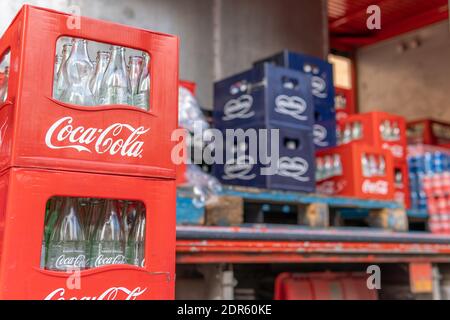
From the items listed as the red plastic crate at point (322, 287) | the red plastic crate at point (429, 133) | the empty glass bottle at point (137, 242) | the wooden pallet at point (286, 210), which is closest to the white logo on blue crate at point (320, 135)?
the wooden pallet at point (286, 210)

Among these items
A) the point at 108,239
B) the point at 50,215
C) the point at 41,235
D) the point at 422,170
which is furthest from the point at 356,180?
the point at 41,235

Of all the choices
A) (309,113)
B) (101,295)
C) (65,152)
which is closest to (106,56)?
(65,152)

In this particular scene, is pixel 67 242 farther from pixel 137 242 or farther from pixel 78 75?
pixel 78 75

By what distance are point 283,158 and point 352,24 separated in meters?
7.22

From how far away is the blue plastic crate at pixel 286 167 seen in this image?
3.43 m

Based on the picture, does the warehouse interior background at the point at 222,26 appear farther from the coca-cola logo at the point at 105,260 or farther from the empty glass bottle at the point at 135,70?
the coca-cola logo at the point at 105,260

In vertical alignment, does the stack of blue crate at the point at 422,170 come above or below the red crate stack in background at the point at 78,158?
above

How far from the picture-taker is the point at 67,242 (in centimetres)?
149

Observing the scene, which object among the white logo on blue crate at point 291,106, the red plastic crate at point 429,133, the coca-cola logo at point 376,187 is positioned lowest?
the coca-cola logo at point 376,187

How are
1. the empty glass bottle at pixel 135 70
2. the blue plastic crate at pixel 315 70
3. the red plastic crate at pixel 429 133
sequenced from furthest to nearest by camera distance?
the red plastic crate at pixel 429 133, the blue plastic crate at pixel 315 70, the empty glass bottle at pixel 135 70

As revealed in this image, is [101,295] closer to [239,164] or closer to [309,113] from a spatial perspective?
[239,164]

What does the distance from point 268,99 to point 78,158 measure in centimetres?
217

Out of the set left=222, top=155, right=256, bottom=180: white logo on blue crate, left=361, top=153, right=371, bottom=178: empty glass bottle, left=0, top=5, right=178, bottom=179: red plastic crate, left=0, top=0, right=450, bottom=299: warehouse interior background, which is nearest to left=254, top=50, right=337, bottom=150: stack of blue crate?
left=361, top=153, right=371, bottom=178: empty glass bottle

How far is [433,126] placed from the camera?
7434 mm
